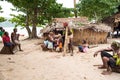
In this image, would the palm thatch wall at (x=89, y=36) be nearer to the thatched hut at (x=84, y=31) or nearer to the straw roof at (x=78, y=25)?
the thatched hut at (x=84, y=31)

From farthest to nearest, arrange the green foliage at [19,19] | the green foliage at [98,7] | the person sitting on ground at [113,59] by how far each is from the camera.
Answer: the green foliage at [19,19]
the green foliage at [98,7]
the person sitting on ground at [113,59]

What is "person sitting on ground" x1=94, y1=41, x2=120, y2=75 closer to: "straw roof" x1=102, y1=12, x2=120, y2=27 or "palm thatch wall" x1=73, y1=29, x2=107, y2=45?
"palm thatch wall" x1=73, y1=29, x2=107, y2=45

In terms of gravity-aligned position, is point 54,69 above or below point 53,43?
below

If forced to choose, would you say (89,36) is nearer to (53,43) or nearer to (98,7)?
(53,43)

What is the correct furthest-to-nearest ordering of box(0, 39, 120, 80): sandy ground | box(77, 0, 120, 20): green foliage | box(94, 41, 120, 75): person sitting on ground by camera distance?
box(77, 0, 120, 20): green foliage < box(94, 41, 120, 75): person sitting on ground < box(0, 39, 120, 80): sandy ground

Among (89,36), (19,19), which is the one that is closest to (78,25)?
(89,36)

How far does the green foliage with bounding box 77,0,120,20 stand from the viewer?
2511cm

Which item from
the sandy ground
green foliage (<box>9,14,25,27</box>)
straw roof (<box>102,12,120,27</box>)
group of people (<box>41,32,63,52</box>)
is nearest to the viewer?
the sandy ground

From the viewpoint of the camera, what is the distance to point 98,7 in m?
26.0

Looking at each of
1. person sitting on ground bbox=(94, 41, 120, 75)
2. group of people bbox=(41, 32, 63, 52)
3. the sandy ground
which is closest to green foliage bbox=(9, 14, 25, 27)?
group of people bbox=(41, 32, 63, 52)

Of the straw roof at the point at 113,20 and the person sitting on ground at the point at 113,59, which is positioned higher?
the straw roof at the point at 113,20

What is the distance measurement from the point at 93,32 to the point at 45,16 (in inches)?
377

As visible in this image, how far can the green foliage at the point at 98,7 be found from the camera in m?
25.1

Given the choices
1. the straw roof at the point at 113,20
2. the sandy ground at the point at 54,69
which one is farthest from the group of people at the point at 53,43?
the straw roof at the point at 113,20
